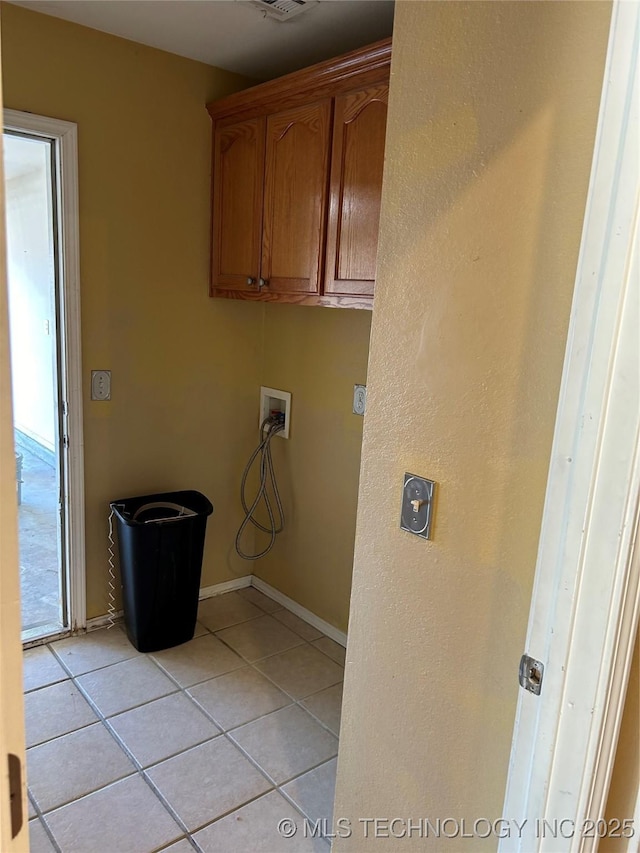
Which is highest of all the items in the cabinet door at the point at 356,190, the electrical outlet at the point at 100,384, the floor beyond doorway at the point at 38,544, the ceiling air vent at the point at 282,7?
the ceiling air vent at the point at 282,7

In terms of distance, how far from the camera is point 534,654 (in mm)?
987

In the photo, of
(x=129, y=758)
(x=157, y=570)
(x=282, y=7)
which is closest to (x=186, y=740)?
(x=129, y=758)

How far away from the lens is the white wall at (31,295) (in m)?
5.05

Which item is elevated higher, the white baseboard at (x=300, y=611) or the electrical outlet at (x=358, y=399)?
the electrical outlet at (x=358, y=399)

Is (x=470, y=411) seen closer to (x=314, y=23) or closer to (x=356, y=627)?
(x=356, y=627)

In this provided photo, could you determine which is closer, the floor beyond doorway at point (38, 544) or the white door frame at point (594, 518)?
the white door frame at point (594, 518)

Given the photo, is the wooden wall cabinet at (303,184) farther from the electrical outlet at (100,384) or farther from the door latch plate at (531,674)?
the door latch plate at (531,674)

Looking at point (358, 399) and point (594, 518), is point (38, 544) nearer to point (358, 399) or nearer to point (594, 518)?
point (358, 399)

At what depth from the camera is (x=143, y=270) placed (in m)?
2.67

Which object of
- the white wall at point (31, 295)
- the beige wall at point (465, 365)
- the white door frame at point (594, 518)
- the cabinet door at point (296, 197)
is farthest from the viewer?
the white wall at point (31, 295)

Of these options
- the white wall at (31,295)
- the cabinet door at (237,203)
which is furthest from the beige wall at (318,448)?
the white wall at (31,295)

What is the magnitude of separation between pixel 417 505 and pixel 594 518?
384mm

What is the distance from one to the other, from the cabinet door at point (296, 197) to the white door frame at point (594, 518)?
60.6 inches

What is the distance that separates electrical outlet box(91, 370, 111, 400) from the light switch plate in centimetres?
181
